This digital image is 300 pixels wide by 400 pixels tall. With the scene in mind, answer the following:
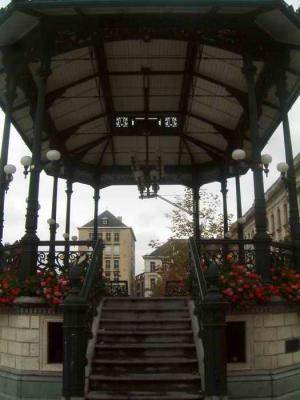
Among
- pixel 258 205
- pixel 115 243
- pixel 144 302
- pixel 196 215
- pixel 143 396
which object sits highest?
pixel 115 243

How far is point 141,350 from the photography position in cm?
899

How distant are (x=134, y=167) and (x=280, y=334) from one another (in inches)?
386

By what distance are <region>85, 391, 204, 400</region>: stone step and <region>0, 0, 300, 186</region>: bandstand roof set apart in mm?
6964

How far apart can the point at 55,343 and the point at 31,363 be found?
22.6 inches

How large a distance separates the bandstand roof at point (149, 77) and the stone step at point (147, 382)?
265 inches

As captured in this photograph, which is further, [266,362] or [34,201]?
[34,201]

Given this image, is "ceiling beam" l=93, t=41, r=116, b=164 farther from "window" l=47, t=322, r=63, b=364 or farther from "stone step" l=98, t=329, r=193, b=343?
"stone step" l=98, t=329, r=193, b=343

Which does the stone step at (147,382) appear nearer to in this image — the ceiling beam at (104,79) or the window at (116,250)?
the ceiling beam at (104,79)

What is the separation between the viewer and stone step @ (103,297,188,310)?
10.6 meters

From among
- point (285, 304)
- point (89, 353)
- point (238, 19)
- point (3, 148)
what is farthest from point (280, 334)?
point (3, 148)

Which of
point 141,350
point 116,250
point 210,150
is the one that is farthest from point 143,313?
point 116,250

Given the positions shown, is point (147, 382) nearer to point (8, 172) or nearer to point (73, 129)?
point (8, 172)

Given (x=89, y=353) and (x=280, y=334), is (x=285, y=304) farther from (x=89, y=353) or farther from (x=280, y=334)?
(x=89, y=353)

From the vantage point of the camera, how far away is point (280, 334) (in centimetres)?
932
